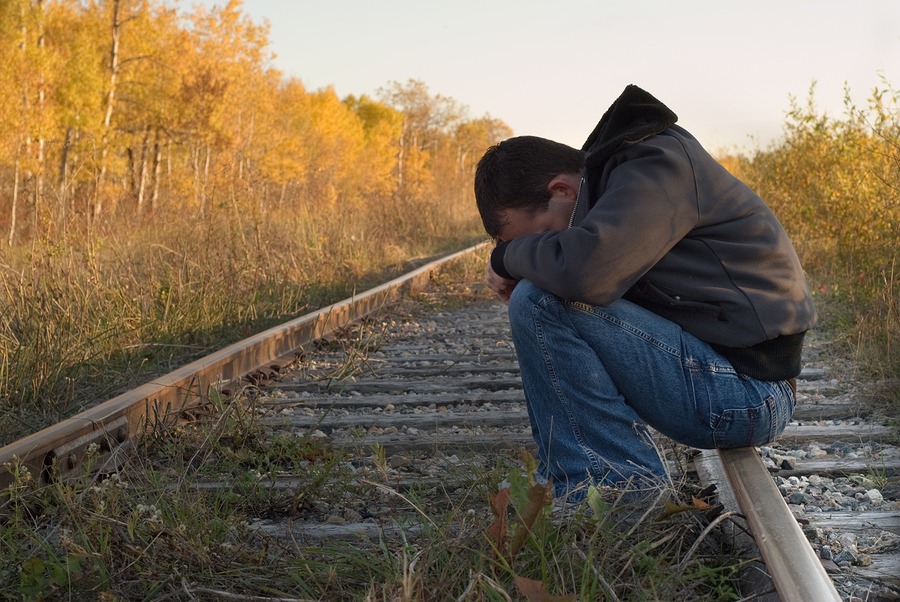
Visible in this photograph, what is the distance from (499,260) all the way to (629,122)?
0.54 m

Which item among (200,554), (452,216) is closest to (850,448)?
(200,554)

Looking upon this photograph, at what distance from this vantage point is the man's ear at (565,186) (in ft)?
8.18

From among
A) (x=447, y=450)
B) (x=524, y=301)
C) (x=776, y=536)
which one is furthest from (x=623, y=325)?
(x=447, y=450)

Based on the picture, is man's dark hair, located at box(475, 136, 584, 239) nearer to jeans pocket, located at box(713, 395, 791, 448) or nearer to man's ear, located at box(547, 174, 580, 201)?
man's ear, located at box(547, 174, 580, 201)

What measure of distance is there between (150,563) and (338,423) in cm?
172

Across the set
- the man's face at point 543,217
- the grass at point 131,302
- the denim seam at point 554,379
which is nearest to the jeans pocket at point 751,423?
the denim seam at point 554,379

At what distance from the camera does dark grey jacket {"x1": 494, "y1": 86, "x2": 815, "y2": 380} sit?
218 cm

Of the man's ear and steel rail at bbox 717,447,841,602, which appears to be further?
the man's ear

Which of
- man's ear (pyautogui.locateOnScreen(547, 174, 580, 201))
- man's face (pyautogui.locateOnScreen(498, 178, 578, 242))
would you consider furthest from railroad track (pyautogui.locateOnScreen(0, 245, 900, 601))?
man's ear (pyautogui.locateOnScreen(547, 174, 580, 201))

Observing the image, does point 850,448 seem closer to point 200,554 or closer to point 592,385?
point 592,385

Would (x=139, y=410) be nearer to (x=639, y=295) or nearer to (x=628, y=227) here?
(x=639, y=295)

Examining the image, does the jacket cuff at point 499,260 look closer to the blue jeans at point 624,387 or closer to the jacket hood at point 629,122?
the blue jeans at point 624,387

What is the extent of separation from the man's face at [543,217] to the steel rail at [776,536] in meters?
0.82

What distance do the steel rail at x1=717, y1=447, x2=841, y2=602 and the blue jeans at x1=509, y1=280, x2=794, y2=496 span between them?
0.55 ft
